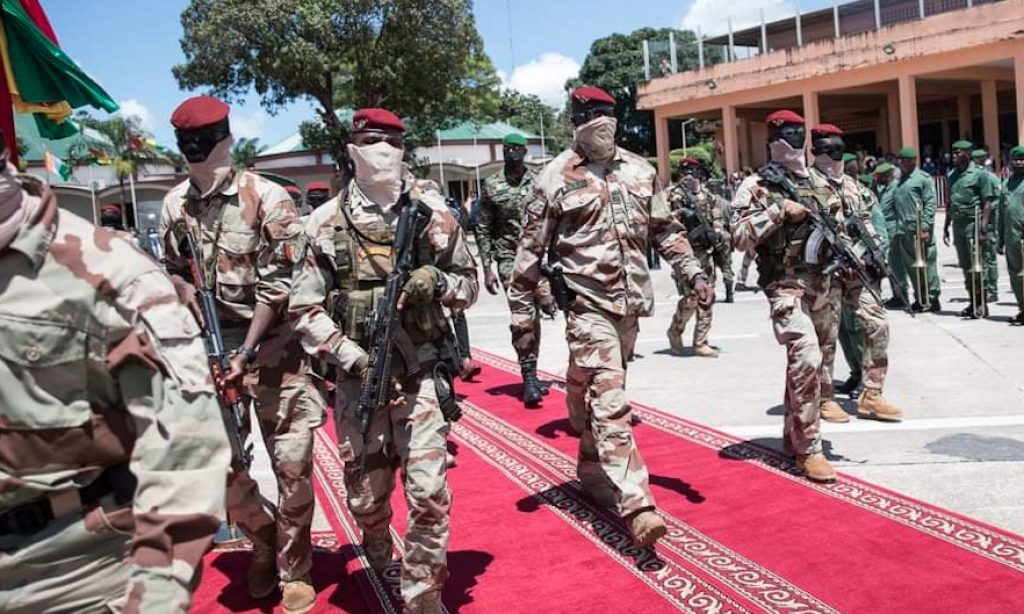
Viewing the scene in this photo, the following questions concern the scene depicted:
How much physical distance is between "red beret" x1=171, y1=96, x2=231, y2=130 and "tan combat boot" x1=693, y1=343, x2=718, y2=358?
648 cm

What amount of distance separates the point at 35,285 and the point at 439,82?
89.6ft

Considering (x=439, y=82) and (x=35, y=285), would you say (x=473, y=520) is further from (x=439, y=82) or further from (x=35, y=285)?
(x=439, y=82)

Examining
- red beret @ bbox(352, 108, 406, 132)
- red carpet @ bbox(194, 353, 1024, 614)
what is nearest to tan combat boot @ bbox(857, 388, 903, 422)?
red carpet @ bbox(194, 353, 1024, 614)

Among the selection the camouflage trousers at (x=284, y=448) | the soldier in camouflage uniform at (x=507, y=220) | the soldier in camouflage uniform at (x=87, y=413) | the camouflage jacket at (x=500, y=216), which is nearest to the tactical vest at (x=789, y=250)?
the soldier in camouflage uniform at (x=507, y=220)

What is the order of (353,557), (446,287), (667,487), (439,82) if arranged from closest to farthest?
(446,287) < (353,557) < (667,487) < (439,82)

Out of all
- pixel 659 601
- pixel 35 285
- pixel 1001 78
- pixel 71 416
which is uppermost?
pixel 1001 78

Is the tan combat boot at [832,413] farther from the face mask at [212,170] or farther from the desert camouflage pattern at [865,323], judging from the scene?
the face mask at [212,170]

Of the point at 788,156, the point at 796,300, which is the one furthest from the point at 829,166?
the point at 796,300

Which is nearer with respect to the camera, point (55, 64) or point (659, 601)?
point (659, 601)

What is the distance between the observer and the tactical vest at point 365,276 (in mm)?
3934

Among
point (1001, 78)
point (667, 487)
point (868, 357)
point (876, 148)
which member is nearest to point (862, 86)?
point (1001, 78)

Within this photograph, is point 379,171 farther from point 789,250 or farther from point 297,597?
point 789,250

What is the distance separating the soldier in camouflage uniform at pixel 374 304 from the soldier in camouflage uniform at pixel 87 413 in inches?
70.3

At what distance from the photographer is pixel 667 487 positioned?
18.2ft
